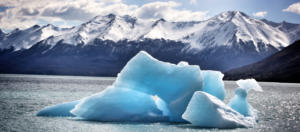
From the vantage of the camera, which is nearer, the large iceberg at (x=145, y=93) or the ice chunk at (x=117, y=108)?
the ice chunk at (x=117, y=108)

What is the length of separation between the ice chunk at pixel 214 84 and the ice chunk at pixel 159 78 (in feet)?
10.3

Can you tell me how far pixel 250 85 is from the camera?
23344 mm

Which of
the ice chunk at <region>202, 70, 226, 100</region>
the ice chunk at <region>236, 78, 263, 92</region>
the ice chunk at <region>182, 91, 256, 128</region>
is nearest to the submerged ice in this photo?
the ice chunk at <region>182, 91, 256, 128</region>

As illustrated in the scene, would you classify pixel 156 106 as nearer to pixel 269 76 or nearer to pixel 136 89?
pixel 136 89

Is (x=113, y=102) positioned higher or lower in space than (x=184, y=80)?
lower

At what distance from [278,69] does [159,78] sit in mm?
170271

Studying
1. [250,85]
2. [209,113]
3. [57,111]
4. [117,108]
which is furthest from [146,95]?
[250,85]

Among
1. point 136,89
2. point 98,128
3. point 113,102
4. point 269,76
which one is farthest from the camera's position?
point 269,76

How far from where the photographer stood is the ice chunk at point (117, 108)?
20734mm

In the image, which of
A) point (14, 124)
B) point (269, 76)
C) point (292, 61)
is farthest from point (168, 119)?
point (292, 61)

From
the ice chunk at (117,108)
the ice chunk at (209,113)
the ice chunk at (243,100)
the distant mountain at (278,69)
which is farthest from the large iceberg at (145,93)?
the distant mountain at (278,69)

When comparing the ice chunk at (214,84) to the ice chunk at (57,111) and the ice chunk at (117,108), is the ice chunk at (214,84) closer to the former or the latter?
the ice chunk at (117,108)

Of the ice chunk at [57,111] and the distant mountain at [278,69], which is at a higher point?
the distant mountain at [278,69]

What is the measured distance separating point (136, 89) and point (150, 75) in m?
1.29
